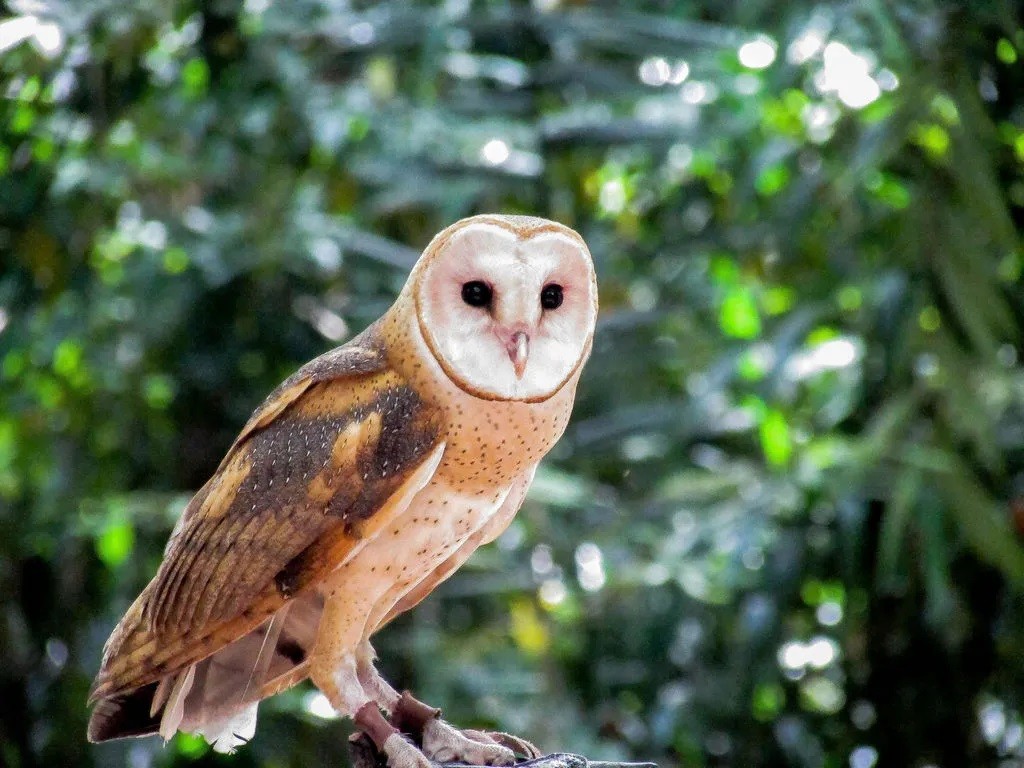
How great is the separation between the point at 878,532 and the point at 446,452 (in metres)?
2.33

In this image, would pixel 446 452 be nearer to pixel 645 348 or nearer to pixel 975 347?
pixel 975 347

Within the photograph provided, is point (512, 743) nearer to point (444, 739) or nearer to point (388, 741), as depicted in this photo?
point (444, 739)

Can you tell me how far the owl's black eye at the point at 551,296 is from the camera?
1.92 meters

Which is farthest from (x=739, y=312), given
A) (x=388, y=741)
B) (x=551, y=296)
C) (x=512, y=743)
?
(x=388, y=741)

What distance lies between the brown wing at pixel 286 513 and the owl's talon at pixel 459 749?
0.30 m

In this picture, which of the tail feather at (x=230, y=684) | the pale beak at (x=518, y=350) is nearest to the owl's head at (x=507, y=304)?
the pale beak at (x=518, y=350)

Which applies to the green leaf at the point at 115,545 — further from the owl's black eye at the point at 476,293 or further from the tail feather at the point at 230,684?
the owl's black eye at the point at 476,293

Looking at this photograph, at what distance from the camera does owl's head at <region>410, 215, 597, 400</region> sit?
73.8 inches

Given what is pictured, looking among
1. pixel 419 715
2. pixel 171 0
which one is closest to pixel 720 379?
pixel 171 0

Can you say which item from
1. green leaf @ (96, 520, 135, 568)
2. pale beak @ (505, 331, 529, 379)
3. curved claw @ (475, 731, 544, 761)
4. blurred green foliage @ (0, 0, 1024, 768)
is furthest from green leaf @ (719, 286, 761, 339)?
pale beak @ (505, 331, 529, 379)

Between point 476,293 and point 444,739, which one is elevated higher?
point 476,293

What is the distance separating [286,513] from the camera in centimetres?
197

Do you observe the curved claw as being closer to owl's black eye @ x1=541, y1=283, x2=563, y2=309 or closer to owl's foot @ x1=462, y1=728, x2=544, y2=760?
owl's foot @ x1=462, y1=728, x2=544, y2=760

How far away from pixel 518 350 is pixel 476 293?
11 centimetres
